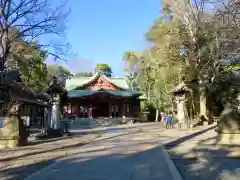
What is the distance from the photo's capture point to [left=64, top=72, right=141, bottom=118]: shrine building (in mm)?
43875

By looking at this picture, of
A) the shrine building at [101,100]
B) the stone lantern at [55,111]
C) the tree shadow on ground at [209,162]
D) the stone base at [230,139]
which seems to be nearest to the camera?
the tree shadow on ground at [209,162]

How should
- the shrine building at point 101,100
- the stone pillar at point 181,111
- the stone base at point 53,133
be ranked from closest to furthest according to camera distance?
1. the stone base at point 53,133
2. the stone pillar at point 181,111
3. the shrine building at point 101,100

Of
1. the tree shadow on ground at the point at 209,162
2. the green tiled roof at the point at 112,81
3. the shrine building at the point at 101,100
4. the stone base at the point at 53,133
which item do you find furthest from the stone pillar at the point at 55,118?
the green tiled roof at the point at 112,81

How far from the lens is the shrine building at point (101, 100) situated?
4388 centimetres

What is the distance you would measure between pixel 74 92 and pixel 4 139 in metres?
30.7

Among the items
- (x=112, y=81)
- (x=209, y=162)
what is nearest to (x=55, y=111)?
(x=209, y=162)

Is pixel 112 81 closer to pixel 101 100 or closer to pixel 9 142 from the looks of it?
pixel 101 100

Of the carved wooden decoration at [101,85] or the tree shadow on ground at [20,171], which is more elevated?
the carved wooden decoration at [101,85]

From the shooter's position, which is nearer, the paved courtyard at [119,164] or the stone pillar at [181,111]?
the paved courtyard at [119,164]

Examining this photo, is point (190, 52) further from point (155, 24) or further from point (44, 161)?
point (44, 161)

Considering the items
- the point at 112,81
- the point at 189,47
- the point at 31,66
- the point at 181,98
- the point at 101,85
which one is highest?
the point at 189,47

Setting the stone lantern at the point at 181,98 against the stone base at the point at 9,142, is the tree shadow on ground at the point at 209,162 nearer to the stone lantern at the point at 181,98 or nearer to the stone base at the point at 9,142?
the stone base at the point at 9,142

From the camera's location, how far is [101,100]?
44812mm

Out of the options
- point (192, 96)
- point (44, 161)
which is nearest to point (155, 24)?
point (192, 96)
